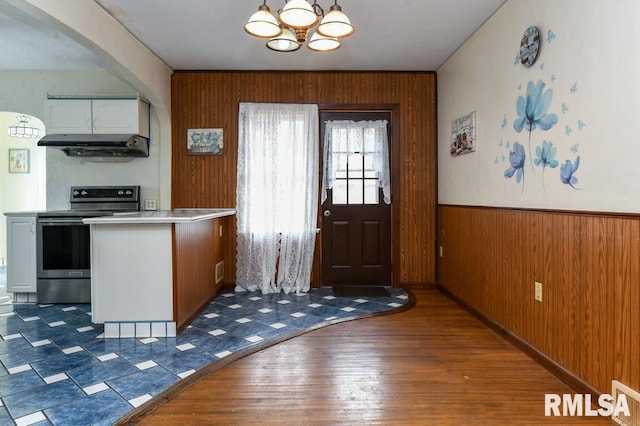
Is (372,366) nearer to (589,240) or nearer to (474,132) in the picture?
(589,240)

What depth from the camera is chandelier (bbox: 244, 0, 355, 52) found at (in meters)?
2.07

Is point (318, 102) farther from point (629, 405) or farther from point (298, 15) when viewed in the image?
point (629, 405)

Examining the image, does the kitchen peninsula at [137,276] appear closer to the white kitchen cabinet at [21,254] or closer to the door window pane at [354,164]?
the white kitchen cabinet at [21,254]

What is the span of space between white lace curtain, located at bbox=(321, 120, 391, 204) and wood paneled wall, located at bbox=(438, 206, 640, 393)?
4.51 feet

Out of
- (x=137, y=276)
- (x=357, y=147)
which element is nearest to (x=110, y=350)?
(x=137, y=276)

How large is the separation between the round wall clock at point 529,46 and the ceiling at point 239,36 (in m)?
0.52

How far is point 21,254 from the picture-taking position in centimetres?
378

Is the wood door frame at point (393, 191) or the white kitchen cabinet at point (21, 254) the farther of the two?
the wood door frame at point (393, 191)

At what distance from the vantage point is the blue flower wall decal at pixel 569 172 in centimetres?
206

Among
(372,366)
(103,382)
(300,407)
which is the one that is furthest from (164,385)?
(372,366)

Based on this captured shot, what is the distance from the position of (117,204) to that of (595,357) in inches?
182

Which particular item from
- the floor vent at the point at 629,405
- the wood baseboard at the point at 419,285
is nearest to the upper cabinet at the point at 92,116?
the wood baseboard at the point at 419,285

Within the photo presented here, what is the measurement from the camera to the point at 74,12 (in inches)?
103

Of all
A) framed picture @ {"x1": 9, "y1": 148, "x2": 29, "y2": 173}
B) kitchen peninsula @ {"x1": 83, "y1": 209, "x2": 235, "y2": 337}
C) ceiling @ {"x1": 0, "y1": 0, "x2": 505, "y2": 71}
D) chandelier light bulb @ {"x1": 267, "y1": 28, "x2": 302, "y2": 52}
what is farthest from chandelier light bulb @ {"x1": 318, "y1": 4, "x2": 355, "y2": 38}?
framed picture @ {"x1": 9, "y1": 148, "x2": 29, "y2": 173}
